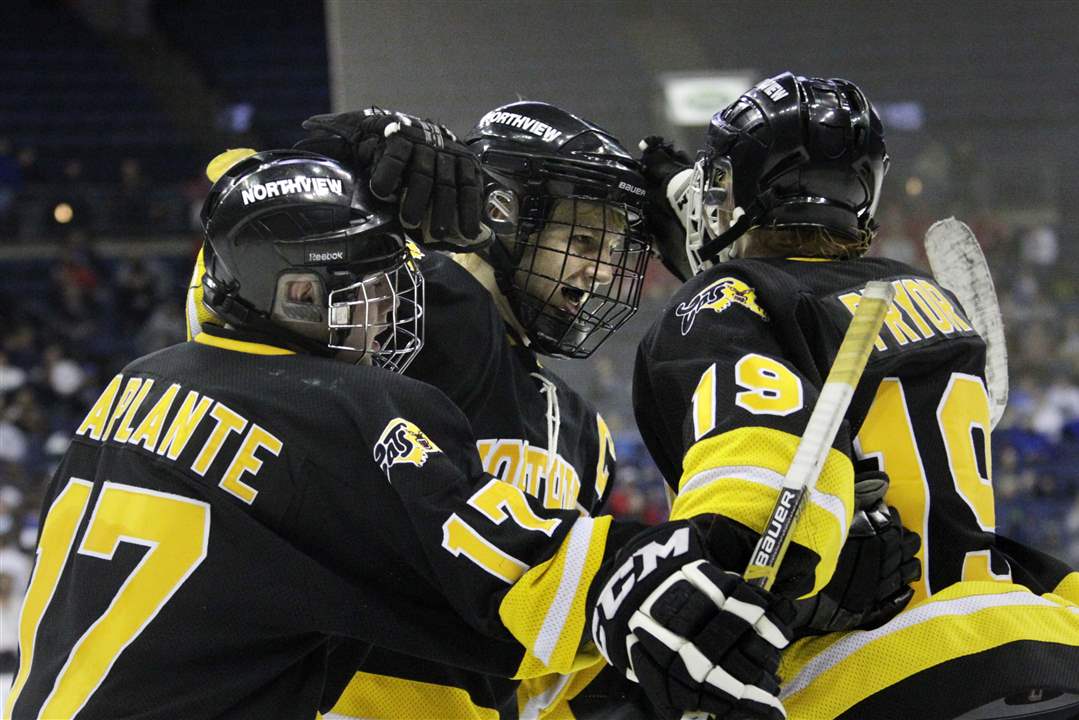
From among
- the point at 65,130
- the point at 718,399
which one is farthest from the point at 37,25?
the point at 718,399

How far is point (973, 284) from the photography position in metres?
2.03

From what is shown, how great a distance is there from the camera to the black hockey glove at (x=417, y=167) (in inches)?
Result: 65.6

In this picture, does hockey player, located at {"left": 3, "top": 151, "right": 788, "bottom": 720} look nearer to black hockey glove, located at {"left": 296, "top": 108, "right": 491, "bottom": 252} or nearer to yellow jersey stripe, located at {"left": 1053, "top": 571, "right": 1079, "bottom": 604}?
black hockey glove, located at {"left": 296, "top": 108, "right": 491, "bottom": 252}

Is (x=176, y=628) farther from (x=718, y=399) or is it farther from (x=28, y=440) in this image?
(x=28, y=440)

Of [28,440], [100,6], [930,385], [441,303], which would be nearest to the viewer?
[930,385]

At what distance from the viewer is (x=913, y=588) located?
1442 mm

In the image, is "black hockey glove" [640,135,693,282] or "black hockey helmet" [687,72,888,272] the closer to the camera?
"black hockey helmet" [687,72,888,272]

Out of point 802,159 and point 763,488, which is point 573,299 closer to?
point 802,159

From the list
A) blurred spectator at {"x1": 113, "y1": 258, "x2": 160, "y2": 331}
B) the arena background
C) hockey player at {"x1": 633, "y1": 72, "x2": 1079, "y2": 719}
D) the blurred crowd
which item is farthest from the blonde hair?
blurred spectator at {"x1": 113, "y1": 258, "x2": 160, "y2": 331}

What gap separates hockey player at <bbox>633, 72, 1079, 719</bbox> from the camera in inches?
52.0

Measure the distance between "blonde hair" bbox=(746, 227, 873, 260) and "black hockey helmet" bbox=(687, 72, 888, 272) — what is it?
0.04ft

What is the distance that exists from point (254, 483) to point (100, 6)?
10005mm

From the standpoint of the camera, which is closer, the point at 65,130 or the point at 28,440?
the point at 28,440

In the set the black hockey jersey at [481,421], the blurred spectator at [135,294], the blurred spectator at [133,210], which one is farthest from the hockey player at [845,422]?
the blurred spectator at [133,210]
